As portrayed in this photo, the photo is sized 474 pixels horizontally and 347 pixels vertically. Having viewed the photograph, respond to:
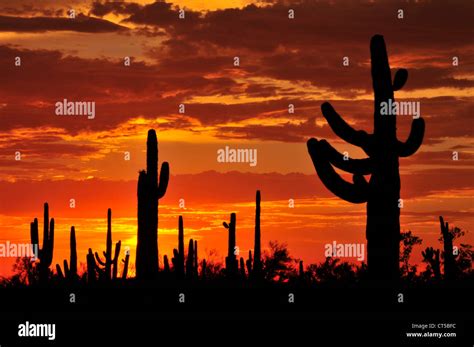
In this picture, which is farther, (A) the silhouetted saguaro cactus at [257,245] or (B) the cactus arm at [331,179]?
(A) the silhouetted saguaro cactus at [257,245]

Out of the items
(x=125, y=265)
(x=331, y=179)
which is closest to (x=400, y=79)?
(x=331, y=179)

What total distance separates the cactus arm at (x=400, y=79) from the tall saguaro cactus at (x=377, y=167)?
28 centimetres

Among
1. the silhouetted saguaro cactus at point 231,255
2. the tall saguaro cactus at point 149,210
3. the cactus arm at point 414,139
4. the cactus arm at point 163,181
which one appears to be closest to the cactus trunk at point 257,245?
the silhouetted saguaro cactus at point 231,255

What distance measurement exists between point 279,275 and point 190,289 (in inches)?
782

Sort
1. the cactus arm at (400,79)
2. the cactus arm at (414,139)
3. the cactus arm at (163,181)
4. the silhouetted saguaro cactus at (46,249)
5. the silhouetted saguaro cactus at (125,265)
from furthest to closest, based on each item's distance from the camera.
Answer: the silhouetted saguaro cactus at (125,265), the silhouetted saguaro cactus at (46,249), the cactus arm at (163,181), the cactus arm at (400,79), the cactus arm at (414,139)

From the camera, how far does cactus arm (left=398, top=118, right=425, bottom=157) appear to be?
16391mm

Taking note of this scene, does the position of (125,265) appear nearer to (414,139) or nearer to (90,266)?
(90,266)

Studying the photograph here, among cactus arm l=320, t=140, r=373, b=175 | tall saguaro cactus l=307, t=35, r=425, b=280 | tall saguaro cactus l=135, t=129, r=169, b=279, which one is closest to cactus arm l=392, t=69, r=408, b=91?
tall saguaro cactus l=307, t=35, r=425, b=280

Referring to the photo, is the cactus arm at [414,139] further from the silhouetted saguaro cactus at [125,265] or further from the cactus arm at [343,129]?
the silhouetted saguaro cactus at [125,265]

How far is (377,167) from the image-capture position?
16297 mm

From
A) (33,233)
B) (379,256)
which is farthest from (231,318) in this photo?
(33,233)

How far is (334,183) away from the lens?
628 inches

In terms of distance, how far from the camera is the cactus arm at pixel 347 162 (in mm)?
16047

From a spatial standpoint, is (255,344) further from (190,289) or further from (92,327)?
(190,289)
